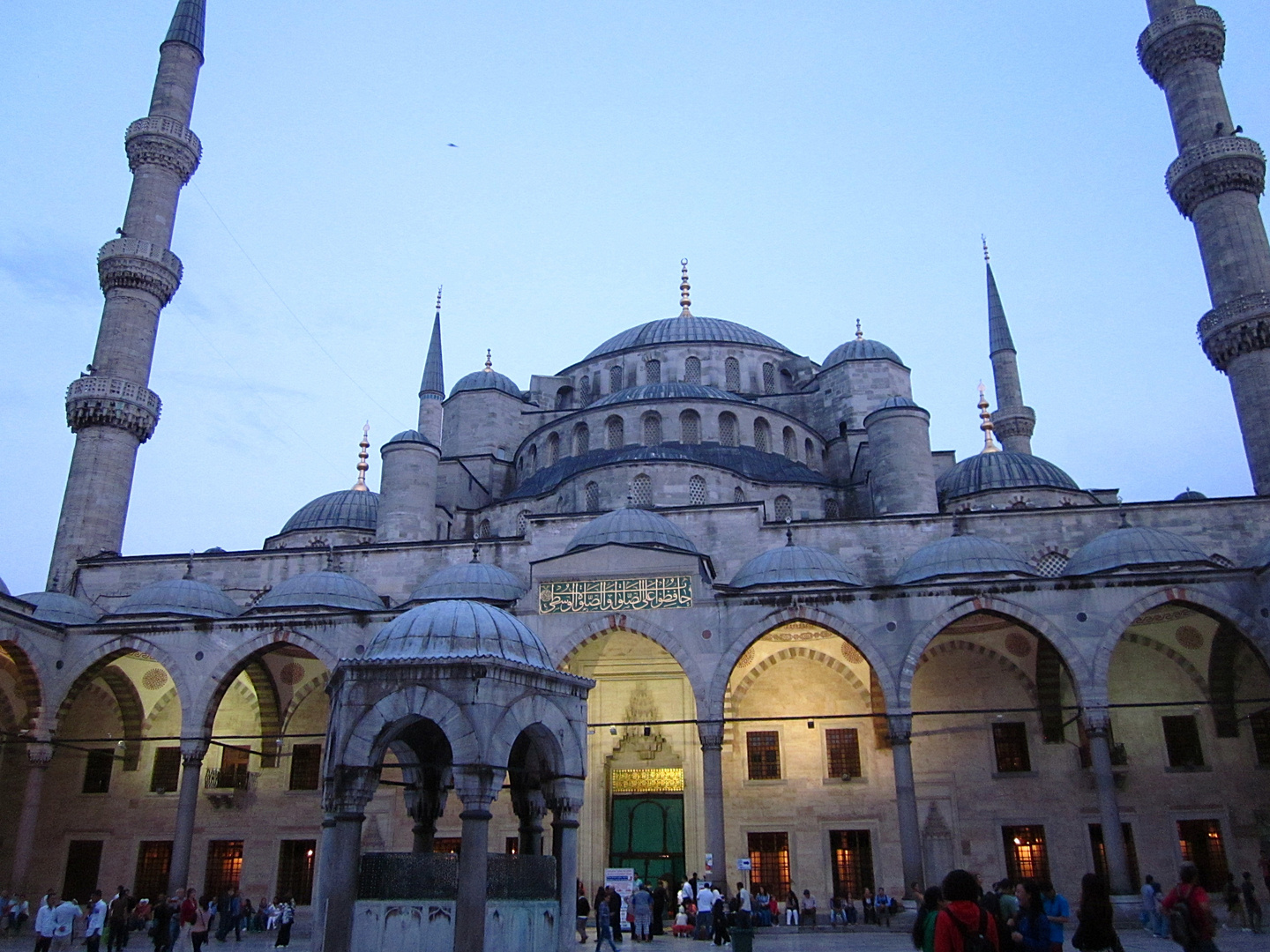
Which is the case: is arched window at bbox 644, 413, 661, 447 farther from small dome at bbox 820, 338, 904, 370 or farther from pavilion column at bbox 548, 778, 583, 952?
pavilion column at bbox 548, 778, 583, 952

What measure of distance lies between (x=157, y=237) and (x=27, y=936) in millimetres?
13433

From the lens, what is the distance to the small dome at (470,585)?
53.9ft

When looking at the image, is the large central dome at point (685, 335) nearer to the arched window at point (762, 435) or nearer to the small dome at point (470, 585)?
the arched window at point (762, 435)

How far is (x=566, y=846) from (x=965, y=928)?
3.78m

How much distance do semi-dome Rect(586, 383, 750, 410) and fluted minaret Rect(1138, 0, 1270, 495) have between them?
9003mm

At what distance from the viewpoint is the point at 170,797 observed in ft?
58.5

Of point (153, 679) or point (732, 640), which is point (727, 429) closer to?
point (732, 640)

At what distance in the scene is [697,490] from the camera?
63.0 ft

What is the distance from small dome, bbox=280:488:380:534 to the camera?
22.5 meters

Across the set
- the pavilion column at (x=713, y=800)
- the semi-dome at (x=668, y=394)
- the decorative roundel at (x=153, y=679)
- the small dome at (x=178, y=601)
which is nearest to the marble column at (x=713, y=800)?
the pavilion column at (x=713, y=800)

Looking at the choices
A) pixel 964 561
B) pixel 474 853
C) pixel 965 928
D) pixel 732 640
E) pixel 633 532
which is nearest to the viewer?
pixel 965 928

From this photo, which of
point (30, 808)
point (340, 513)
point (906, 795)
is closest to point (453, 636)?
point (906, 795)

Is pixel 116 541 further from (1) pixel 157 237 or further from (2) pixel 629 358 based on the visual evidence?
(2) pixel 629 358

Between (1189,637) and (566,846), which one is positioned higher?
(1189,637)
